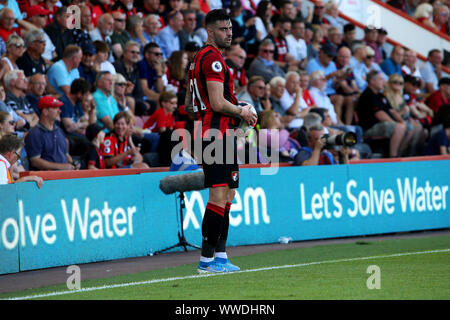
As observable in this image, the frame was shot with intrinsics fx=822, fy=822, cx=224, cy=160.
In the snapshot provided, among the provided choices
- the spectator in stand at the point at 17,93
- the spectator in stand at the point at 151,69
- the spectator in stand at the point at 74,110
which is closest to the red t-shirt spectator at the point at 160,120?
the spectator in stand at the point at 151,69

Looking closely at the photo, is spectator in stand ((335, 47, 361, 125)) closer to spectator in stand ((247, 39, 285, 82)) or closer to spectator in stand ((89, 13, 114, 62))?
spectator in stand ((247, 39, 285, 82))

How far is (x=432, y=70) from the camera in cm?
2117

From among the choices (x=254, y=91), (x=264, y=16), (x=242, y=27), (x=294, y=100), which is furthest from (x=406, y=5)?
(x=254, y=91)

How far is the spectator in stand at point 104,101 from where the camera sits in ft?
43.9

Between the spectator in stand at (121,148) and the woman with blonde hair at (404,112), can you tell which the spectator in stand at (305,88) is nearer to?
the woman with blonde hair at (404,112)

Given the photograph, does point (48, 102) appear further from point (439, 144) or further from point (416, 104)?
point (416, 104)

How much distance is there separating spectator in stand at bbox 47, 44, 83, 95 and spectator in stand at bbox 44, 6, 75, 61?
2.52ft

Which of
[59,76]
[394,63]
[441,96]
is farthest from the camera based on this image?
[394,63]

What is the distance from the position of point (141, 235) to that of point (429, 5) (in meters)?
15.1

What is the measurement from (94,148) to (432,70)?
38.8ft

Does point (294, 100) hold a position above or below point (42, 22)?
below

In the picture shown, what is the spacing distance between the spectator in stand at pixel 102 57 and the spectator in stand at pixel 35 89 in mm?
1618

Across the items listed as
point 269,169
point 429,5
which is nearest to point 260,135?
point 269,169

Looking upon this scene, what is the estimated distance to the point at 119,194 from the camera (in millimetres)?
10914
